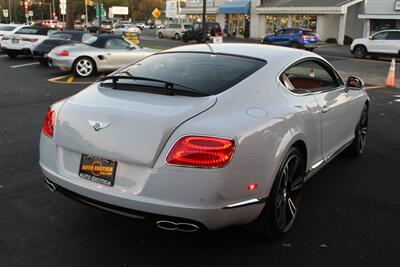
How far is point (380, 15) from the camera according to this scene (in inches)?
1558

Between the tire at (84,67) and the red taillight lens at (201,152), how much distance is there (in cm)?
1241

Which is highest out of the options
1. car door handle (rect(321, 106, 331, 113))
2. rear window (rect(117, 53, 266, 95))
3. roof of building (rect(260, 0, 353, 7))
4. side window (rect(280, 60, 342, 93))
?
roof of building (rect(260, 0, 353, 7))

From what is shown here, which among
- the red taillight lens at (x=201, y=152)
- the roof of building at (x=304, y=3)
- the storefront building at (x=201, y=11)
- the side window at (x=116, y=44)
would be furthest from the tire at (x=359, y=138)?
the storefront building at (x=201, y=11)

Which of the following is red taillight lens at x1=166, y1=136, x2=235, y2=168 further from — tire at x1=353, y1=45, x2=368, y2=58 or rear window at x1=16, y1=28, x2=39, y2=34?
tire at x1=353, y1=45, x2=368, y2=58

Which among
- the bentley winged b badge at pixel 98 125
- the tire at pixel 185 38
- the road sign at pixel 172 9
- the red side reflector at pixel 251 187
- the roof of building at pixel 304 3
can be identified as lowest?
the tire at pixel 185 38

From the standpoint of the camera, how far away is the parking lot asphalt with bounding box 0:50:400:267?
3531 mm

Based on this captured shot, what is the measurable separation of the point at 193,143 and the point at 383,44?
984 inches

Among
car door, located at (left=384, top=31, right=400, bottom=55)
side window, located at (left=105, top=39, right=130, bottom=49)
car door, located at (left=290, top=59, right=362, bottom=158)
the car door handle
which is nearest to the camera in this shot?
the car door handle

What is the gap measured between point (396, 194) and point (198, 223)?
2751mm

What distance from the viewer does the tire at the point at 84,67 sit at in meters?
14.8

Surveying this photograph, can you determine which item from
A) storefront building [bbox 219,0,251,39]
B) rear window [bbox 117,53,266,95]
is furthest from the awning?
rear window [bbox 117,53,266,95]

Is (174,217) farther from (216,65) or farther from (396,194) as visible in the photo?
(396,194)

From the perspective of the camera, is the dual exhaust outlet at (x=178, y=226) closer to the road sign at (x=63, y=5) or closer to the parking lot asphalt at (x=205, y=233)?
the parking lot asphalt at (x=205, y=233)

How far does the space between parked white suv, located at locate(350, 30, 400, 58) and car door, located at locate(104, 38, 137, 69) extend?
620 inches
